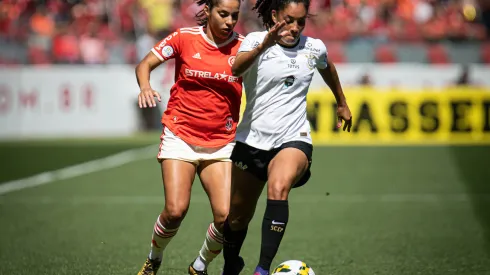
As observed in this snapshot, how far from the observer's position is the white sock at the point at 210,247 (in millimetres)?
7023

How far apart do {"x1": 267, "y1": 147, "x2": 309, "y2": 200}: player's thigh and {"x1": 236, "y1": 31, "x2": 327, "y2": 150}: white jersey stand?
0.13 meters

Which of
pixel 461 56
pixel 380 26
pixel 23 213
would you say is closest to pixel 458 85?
pixel 461 56

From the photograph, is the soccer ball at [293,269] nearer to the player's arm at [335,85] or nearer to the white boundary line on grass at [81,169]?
the player's arm at [335,85]

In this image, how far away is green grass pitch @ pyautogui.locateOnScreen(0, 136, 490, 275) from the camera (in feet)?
25.8

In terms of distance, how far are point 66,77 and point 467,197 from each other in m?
13.2

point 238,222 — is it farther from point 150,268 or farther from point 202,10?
point 202,10

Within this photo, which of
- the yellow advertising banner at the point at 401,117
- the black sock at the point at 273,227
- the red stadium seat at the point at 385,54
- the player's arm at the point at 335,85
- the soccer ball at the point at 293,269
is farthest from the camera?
the red stadium seat at the point at 385,54

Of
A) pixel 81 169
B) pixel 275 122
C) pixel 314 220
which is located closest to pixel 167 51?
pixel 275 122

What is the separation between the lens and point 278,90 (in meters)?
6.34

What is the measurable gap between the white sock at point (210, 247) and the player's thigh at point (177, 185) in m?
0.37

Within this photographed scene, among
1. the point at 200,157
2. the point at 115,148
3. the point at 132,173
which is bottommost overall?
the point at 115,148

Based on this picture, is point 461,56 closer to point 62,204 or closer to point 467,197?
point 467,197

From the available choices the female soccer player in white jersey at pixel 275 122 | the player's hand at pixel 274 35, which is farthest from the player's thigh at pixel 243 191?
the player's hand at pixel 274 35

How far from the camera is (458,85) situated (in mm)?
22219
